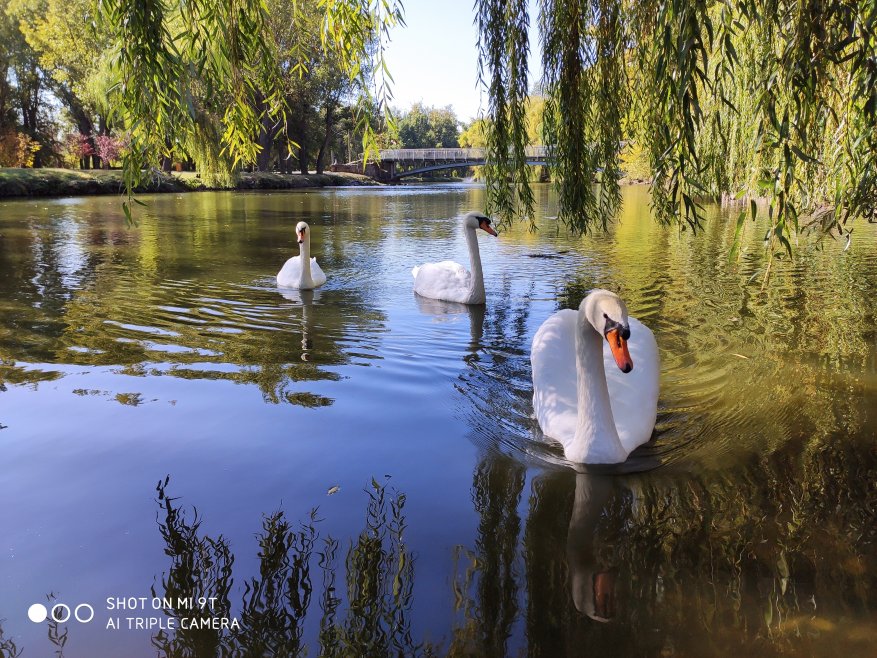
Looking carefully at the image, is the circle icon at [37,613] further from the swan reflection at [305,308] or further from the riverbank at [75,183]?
the riverbank at [75,183]

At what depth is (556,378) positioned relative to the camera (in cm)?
497

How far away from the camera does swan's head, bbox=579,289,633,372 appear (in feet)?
11.8

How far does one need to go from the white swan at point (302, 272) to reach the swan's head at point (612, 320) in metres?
6.41

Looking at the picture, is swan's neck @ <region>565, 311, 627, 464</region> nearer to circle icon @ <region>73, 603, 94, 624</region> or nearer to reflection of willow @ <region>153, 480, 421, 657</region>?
reflection of willow @ <region>153, 480, 421, 657</region>

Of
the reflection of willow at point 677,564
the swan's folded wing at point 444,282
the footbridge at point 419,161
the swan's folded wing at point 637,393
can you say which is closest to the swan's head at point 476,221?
the swan's folded wing at point 444,282

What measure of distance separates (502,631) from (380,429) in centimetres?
222

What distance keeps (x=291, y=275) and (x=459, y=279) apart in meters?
2.51

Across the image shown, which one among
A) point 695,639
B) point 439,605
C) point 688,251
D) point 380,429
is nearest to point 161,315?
point 380,429

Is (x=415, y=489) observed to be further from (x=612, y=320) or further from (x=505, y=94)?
(x=505, y=94)

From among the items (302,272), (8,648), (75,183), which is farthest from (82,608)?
(75,183)

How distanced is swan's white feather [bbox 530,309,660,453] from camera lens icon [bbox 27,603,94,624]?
8.94 feet

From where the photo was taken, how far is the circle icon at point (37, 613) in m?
2.88

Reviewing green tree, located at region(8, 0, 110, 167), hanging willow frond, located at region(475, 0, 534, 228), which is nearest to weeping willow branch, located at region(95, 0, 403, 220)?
hanging willow frond, located at region(475, 0, 534, 228)

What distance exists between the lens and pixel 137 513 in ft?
12.2
